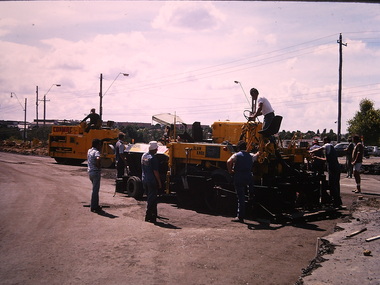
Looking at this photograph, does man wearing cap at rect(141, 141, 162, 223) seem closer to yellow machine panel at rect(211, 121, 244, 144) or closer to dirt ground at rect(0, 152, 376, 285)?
dirt ground at rect(0, 152, 376, 285)

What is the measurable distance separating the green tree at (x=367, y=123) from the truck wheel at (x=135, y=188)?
46.2m

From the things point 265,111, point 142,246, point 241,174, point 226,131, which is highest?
point 265,111

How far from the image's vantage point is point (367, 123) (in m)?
52.9

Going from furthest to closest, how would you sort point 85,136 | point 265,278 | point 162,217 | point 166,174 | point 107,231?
1. point 85,136
2. point 166,174
3. point 162,217
4. point 107,231
5. point 265,278

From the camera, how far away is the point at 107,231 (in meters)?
8.27

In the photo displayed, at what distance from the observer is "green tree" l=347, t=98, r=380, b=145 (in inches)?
2077

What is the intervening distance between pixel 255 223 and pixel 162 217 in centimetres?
220

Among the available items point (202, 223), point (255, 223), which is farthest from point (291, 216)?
point (202, 223)

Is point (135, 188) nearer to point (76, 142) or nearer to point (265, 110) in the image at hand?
point (265, 110)

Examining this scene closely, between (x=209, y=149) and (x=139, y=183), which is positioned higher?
(x=209, y=149)

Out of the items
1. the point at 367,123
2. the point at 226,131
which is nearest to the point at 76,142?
the point at 226,131

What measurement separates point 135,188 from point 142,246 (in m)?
5.76

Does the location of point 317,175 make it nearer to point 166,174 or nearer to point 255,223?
point 255,223

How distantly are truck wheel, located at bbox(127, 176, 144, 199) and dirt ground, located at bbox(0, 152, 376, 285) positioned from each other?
131cm
